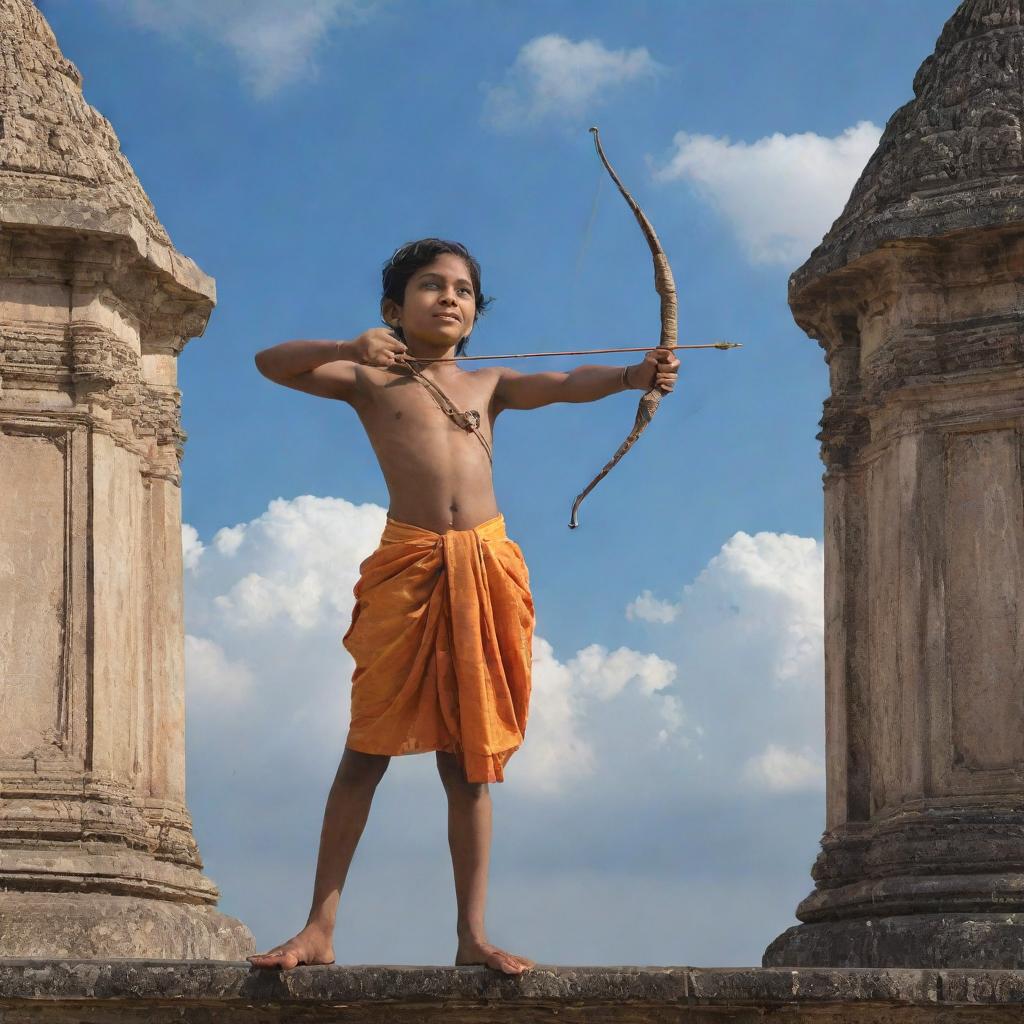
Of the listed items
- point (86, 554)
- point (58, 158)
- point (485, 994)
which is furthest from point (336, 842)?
point (58, 158)

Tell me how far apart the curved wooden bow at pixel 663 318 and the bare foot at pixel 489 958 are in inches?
63.7

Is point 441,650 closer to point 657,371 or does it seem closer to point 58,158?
point 657,371

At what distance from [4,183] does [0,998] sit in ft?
21.9

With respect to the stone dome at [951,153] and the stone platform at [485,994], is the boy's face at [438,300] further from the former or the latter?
the stone dome at [951,153]

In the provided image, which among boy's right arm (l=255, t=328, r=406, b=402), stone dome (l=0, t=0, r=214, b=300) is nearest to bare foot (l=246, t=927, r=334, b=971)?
boy's right arm (l=255, t=328, r=406, b=402)

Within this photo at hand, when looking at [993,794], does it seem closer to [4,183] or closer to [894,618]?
[894,618]

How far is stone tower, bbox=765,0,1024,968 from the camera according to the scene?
13531mm

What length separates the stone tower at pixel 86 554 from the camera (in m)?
13.8

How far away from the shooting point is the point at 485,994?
873 centimetres

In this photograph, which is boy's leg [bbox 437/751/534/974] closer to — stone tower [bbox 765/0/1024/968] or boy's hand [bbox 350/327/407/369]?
boy's hand [bbox 350/327/407/369]

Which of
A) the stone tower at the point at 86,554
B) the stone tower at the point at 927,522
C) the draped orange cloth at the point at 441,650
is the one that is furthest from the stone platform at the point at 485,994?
the stone tower at the point at 86,554

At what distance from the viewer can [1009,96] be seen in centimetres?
1464

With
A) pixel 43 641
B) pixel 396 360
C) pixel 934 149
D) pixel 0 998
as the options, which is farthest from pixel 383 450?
pixel 934 149

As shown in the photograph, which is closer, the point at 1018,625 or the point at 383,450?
the point at 383,450
